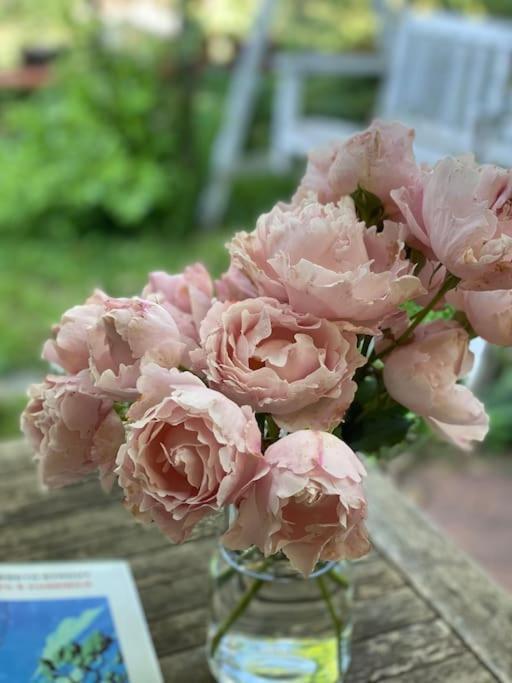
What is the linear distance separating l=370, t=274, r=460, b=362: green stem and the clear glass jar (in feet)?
0.69

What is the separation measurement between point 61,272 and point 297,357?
8.43 ft

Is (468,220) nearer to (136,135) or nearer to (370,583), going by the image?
(370,583)

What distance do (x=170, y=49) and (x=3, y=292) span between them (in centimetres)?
119

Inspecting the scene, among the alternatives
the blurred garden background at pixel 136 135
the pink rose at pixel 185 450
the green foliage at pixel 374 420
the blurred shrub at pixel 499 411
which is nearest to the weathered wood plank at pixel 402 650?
the green foliage at pixel 374 420

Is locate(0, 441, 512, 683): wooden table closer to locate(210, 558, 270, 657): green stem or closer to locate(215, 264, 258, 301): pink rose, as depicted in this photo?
locate(210, 558, 270, 657): green stem

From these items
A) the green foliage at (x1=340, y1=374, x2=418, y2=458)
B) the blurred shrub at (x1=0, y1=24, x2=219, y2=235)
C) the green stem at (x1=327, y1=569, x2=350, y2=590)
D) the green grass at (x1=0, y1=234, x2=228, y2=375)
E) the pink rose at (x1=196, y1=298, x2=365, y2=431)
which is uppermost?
the pink rose at (x1=196, y1=298, x2=365, y2=431)

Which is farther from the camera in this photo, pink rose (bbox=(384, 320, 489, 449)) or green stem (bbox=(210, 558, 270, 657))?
green stem (bbox=(210, 558, 270, 657))

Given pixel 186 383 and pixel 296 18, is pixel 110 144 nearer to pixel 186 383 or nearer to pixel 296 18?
pixel 296 18

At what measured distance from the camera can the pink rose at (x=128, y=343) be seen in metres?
0.54

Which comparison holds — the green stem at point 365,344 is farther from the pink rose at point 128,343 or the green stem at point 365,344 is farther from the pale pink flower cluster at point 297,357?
the pink rose at point 128,343

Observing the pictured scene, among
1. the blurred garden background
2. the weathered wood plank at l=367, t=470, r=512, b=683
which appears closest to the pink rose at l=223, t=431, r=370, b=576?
the weathered wood plank at l=367, t=470, r=512, b=683

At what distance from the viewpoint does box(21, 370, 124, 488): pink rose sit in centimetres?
56

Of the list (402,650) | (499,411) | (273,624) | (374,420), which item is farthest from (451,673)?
(499,411)

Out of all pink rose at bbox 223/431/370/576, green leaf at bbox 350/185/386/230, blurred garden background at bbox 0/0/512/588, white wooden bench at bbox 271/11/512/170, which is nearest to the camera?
pink rose at bbox 223/431/370/576
